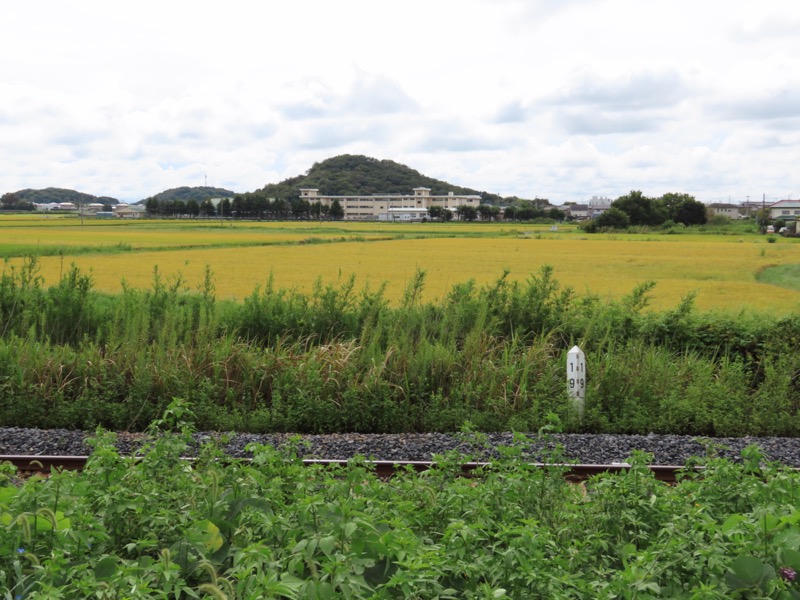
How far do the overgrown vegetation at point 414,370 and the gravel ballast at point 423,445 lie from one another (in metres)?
0.71

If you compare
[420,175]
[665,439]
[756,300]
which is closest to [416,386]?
[665,439]

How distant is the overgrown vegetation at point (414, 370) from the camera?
31.3 feet

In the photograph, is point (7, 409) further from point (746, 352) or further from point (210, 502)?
point (746, 352)

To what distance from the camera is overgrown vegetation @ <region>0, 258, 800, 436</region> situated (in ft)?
31.3

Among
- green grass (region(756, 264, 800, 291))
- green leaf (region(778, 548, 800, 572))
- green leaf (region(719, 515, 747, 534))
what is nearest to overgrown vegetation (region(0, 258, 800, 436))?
green leaf (region(719, 515, 747, 534))

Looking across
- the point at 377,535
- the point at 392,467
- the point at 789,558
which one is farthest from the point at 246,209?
the point at 789,558

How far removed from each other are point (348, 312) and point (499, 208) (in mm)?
119760

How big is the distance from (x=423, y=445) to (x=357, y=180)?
15206cm

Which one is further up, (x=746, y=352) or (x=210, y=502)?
(x=210, y=502)

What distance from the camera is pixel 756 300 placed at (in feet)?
72.8

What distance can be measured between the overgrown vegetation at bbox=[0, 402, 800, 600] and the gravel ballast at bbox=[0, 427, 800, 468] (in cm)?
370

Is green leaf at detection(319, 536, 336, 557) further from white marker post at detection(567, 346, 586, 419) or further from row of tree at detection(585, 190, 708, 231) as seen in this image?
row of tree at detection(585, 190, 708, 231)

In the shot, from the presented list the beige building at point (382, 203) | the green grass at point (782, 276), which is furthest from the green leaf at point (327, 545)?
the beige building at point (382, 203)

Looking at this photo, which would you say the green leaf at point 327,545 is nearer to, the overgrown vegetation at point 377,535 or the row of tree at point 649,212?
the overgrown vegetation at point 377,535
